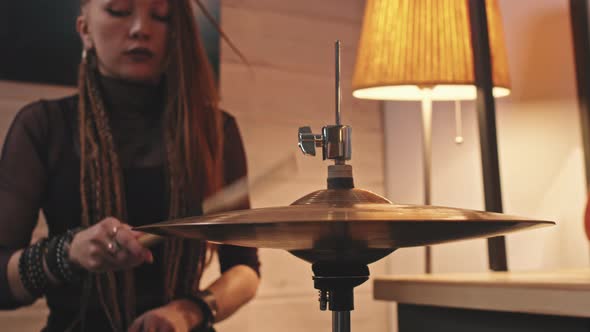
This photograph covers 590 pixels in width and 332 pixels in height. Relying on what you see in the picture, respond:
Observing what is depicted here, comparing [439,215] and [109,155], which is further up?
[109,155]

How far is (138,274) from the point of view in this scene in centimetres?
125

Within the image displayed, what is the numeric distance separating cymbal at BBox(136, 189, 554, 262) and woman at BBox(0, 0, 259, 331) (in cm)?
56

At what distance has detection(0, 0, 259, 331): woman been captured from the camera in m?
1.21

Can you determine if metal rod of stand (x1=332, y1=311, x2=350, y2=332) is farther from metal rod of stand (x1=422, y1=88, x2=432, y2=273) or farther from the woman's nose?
metal rod of stand (x1=422, y1=88, x2=432, y2=273)

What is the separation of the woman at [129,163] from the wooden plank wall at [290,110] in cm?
38

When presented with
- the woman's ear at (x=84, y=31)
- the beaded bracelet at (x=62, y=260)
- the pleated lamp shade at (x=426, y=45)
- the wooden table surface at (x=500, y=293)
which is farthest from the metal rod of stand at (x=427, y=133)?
the beaded bracelet at (x=62, y=260)

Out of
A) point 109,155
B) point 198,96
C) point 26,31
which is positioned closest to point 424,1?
point 198,96

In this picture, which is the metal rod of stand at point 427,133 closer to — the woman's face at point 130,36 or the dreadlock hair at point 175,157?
the dreadlock hair at point 175,157

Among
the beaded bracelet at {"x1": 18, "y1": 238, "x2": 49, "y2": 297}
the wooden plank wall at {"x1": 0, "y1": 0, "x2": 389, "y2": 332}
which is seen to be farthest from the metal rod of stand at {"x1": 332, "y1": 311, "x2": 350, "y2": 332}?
the wooden plank wall at {"x1": 0, "y1": 0, "x2": 389, "y2": 332}

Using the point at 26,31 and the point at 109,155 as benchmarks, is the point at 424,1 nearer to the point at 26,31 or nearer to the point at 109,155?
the point at 109,155

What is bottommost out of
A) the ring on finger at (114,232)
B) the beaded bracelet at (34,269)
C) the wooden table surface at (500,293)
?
the wooden table surface at (500,293)

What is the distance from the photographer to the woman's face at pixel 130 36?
128 cm

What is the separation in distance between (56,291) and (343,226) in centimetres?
86

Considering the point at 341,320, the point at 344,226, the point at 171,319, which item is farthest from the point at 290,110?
the point at 344,226
